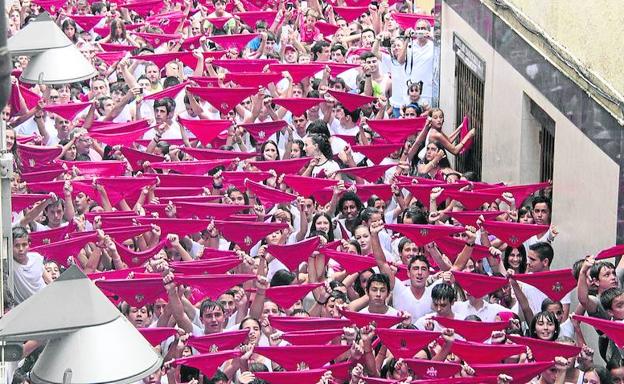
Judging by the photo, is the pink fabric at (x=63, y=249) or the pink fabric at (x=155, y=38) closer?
the pink fabric at (x=63, y=249)

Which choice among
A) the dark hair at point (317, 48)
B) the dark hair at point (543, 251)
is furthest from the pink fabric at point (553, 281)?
the dark hair at point (317, 48)

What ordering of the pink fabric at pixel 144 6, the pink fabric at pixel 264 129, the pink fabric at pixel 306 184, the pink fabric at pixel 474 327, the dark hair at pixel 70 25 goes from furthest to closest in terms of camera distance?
1. the pink fabric at pixel 144 6
2. the dark hair at pixel 70 25
3. the pink fabric at pixel 264 129
4. the pink fabric at pixel 306 184
5. the pink fabric at pixel 474 327

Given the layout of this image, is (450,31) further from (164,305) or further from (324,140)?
(164,305)

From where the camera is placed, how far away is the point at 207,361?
11.8 metres

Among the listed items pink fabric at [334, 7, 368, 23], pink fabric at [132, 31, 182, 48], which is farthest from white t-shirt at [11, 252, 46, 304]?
pink fabric at [334, 7, 368, 23]

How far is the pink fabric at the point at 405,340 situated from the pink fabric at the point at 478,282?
1052 millimetres

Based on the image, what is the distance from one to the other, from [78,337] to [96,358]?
0.43 ft

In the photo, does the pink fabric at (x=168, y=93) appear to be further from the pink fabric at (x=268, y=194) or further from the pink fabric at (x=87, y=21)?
the pink fabric at (x=87, y=21)

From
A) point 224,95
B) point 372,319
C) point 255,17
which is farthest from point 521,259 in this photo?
point 255,17

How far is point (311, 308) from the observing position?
13.5m

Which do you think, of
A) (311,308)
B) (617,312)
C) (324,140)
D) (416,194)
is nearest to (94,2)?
(324,140)

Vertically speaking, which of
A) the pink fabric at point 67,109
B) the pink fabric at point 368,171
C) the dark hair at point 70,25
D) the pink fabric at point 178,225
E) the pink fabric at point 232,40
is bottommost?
the pink fabric at point 178,225

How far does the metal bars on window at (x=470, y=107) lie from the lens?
755 inches

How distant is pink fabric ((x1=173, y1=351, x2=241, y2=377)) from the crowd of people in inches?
0.5
